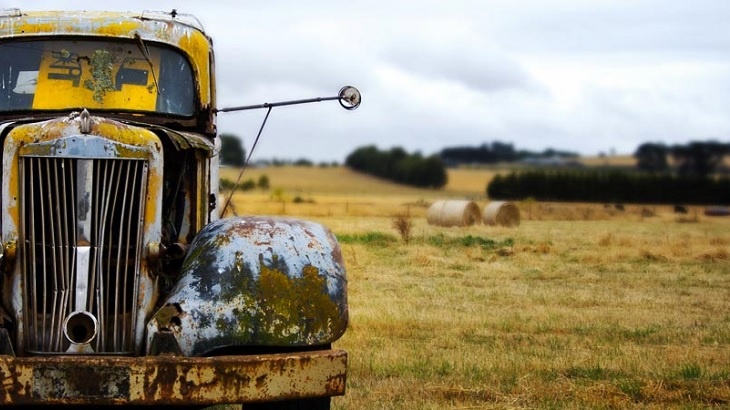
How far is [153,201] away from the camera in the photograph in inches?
251

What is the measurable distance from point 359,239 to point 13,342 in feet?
58.5

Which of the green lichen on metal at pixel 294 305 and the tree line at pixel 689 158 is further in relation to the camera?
the tree line at pixel 689 158

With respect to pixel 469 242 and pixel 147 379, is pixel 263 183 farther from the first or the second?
pixel 147 379

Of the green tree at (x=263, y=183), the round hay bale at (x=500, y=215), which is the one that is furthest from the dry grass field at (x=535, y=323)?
the green tree at (x=263, y=183)

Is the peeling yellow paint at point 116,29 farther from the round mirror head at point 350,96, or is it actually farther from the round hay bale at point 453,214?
the round hay bale at point 453,214

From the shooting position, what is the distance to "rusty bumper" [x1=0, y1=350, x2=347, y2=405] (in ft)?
18.6

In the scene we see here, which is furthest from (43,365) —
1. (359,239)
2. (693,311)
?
(359,239)

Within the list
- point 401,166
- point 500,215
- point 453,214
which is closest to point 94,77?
point 453,214

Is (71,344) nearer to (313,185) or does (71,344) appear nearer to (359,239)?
(359,239)

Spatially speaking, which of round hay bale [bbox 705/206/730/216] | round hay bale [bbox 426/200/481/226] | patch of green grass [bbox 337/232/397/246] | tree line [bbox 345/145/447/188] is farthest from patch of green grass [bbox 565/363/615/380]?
tree line [bbox 345/145/447/188]

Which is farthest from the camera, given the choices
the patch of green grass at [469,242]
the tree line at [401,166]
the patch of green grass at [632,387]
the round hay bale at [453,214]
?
the tree line at [401,166]

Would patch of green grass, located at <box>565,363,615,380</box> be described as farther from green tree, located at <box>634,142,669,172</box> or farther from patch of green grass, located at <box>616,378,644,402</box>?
green tree, located at <box>634,142,669,172</box>

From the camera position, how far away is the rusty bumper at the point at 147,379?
18.6 ft

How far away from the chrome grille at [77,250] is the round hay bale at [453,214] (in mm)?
26315
